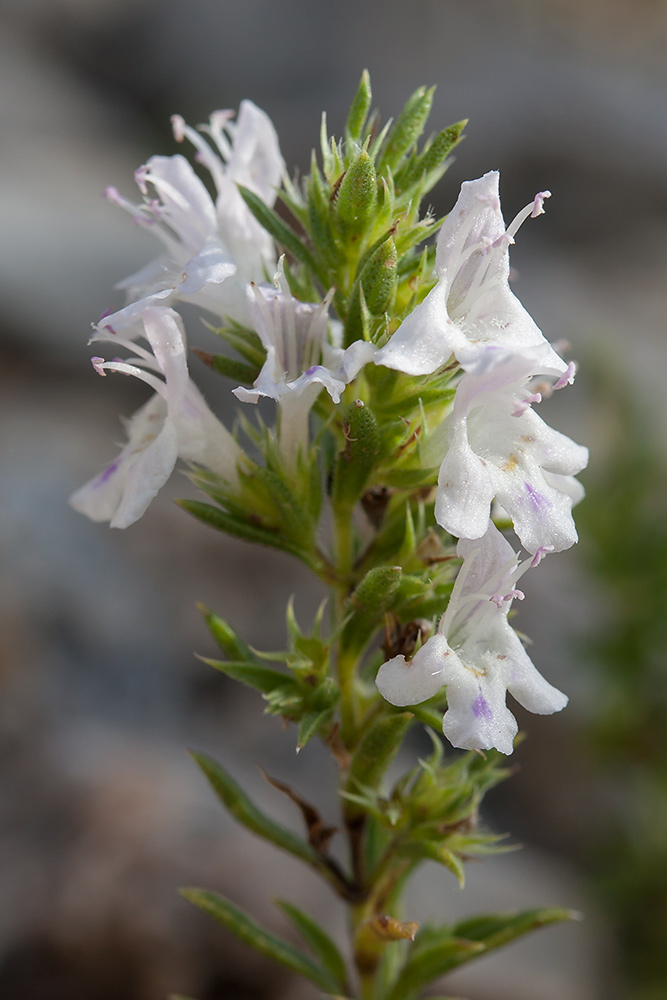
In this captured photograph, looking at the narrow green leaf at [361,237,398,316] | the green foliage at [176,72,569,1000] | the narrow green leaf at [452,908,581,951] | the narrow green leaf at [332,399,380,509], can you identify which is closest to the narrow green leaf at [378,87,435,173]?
the green foliage at [176,72,569,1000]

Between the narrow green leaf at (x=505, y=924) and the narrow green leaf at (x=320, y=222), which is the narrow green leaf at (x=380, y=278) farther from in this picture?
the narrow green leaf at (x=505, y=924)

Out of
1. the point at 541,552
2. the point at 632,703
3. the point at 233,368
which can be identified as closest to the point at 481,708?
the point at 541,552

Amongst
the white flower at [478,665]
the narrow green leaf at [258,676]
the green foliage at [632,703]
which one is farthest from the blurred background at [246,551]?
the white flower at [478,665]

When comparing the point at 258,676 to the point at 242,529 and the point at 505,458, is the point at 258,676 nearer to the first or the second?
the point at 242,529

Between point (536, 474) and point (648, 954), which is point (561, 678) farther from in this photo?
point (536, 474)

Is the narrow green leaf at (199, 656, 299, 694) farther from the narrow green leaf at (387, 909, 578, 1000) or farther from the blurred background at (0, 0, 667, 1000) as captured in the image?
the blurred background at (0, 0, 667, 1000)

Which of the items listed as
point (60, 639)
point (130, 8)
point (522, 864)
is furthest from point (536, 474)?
point (130, 8)
